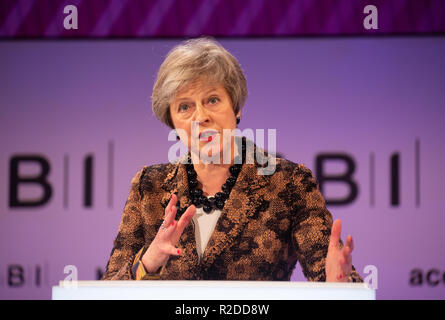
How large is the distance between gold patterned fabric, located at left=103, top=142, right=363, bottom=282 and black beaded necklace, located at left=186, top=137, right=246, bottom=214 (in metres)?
0.02

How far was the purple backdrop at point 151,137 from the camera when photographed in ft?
10.2

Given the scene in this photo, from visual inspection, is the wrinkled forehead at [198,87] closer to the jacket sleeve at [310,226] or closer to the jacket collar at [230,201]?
the jacket collar at [230,201]

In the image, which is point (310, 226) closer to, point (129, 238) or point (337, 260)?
point (337, 260)

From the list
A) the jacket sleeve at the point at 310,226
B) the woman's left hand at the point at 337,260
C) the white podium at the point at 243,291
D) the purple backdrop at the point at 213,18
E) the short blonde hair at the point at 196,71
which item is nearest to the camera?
the white podium at the point at 243,291

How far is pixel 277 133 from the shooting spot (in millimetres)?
3064

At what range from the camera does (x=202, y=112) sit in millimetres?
1897

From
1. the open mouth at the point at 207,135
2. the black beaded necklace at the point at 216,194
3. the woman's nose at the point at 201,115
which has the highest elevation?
the woman's nose at the point at 201,115

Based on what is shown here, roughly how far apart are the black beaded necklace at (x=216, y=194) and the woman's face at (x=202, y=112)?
0.31ft

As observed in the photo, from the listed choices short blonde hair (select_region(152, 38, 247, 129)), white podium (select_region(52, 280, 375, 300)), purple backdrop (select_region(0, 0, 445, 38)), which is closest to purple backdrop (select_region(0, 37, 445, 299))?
purple backdrop (select_region(0, 0, 445, 38))

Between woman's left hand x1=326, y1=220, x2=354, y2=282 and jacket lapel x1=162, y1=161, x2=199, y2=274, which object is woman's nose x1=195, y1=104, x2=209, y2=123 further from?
woman's left hand x1=326, y1=220, x2=354, y2=282

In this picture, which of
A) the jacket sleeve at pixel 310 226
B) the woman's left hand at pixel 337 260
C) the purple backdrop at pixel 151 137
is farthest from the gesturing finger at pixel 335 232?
the purple backdrop at pixel 151 137
